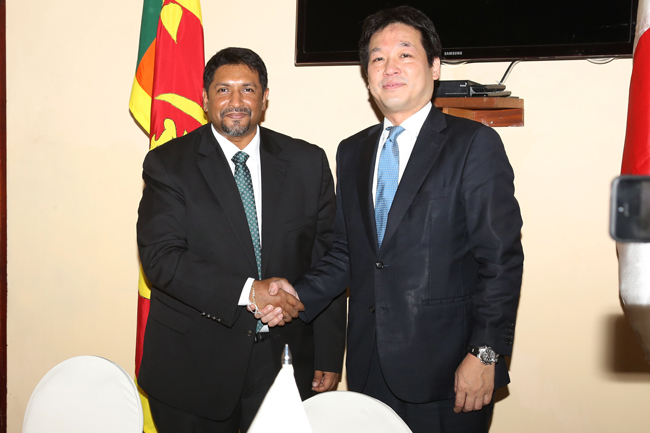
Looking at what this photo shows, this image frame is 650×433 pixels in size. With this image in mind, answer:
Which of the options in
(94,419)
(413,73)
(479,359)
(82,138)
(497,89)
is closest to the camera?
(94,419)

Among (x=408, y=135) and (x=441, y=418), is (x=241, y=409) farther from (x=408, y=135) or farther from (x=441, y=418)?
(x=408, y=135)

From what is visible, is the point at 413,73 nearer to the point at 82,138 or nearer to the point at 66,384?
the point at 66,384

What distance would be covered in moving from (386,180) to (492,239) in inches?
16.3

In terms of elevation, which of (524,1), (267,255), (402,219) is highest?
(524,1)

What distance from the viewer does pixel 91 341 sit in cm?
324

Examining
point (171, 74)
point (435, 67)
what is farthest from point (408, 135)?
point (171, 74)

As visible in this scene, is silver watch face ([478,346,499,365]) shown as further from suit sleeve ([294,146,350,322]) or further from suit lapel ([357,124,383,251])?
suit sleeve ([294,146,350,322])

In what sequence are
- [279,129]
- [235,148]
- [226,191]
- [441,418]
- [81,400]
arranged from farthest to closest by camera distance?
[279,129], [235,148], [226,191], [441,418], [81,400]

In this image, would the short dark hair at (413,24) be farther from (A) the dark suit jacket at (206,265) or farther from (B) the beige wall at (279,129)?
(B) the beige wall at (279,129)

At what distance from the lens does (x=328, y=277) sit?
6.75 feet

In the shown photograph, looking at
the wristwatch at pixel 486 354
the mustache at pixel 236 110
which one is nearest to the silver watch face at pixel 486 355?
the wristwatch at pixel 486 354

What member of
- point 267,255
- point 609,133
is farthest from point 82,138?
point 609,133

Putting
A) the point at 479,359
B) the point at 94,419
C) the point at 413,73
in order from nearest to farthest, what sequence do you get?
the point at 94,419 < the point at 479,359 < the point at 413,73

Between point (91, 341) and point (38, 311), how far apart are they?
14.7 inches
